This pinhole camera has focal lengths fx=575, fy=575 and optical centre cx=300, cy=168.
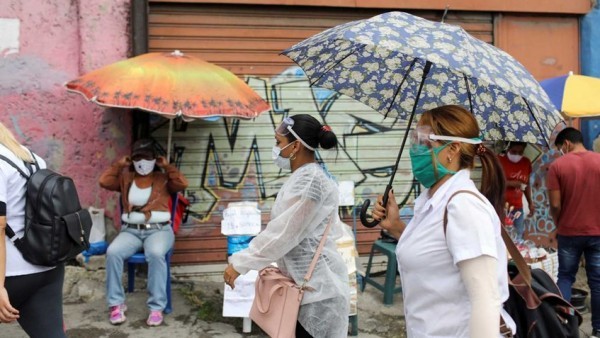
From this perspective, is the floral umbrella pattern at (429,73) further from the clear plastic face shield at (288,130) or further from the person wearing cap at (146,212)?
the person wearing cap at (146,212)

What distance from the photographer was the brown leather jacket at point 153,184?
5477 millimetres

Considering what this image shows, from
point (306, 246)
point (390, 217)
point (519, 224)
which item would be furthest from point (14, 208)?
point (519, 224)

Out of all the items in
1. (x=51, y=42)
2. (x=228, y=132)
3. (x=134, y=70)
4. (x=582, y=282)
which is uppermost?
(x=51, y=42)

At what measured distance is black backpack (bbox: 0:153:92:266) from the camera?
288 cm

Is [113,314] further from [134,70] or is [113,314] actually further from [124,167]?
[134,70]

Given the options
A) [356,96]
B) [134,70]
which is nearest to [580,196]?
[356,96]

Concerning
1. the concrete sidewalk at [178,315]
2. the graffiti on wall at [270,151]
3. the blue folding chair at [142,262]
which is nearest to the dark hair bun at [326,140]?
the concrete sidewalk at [178,315]

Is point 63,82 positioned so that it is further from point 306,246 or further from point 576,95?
point 576,95

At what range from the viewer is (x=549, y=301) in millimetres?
2246

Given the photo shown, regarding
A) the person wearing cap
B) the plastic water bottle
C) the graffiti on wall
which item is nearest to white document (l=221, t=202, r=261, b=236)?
the plastic water bottle

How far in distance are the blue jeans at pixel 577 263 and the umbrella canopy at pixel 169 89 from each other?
309cm

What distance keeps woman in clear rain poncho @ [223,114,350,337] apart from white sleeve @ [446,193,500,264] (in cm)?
108

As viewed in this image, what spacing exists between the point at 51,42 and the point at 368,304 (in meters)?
4.24

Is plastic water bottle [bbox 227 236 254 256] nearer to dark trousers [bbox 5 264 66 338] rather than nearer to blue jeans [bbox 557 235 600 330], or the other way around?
dark trousers [bbox 5 264 66 338]
